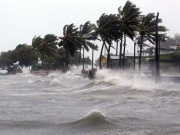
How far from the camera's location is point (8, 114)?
12.5m

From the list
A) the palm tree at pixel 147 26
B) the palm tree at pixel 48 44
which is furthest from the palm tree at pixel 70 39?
the palm tree at pixel 147 26

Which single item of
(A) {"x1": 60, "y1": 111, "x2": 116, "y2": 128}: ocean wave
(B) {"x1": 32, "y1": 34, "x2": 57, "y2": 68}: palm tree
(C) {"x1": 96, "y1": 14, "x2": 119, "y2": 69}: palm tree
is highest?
(C) {"x1": 96, "y1": 14, "x2": 119, "y2": 69}: palm tree

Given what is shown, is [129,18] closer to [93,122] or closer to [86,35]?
[86,35]

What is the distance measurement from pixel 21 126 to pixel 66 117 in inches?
67.7

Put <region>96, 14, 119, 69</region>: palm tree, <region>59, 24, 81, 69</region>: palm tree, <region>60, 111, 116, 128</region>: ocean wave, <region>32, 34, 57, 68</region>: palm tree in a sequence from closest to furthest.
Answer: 1. <region>60, 111, 116, 128</region>: ocean wave
2. <region>96, 14, 119, 69</region>: palm tree
3. <region>59, 24, 81, 69</region>: palm tree
4. <region>32, 34, 57, 68</region>: palm tree

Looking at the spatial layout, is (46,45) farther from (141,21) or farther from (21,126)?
(21,126)

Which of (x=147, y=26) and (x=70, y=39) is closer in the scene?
(x=147, y=26)

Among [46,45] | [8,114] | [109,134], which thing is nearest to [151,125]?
[109,134]

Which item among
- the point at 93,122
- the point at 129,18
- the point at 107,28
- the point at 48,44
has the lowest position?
the point at 93,122

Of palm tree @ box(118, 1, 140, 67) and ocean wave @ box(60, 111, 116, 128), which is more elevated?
palm tree @ box(118, 1, 140, 67)

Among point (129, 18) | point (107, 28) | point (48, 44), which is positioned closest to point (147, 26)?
point (129, 18)

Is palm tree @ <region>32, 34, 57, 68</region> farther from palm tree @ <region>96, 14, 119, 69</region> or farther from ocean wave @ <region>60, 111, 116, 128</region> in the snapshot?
ocean wave @ <region>60, 111, 116, 128</region>

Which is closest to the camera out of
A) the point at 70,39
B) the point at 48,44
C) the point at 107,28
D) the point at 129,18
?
the point at 129,18

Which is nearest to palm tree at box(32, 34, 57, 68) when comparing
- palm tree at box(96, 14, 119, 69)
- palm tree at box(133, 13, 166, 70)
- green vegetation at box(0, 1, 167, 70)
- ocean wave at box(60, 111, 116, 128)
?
green vegetation at box(0, 1, 167, 70)
